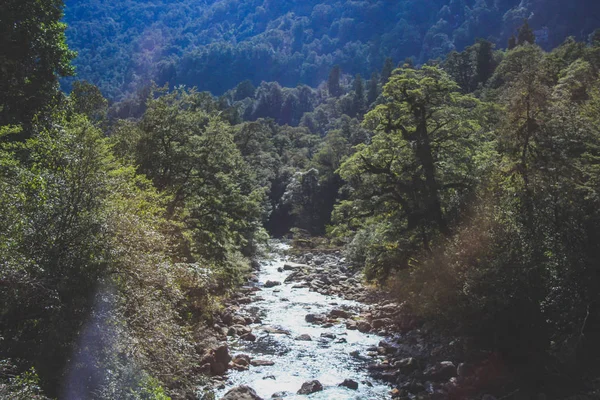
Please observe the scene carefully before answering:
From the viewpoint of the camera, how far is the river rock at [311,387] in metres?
15.9

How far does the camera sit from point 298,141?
112 meters

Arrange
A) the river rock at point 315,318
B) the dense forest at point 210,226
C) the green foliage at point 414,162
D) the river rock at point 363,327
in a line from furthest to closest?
the river rock at point 315,318 → the river rock at point 363,327 → the green foliage at point 414,162 → the dense forest at point 210,226

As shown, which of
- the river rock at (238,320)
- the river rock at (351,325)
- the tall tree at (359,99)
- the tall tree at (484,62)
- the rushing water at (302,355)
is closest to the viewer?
the rushing water at (302,355)

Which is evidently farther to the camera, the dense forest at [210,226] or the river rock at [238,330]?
the river rock at [238,330]

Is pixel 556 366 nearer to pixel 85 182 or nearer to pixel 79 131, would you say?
pixel 85 182

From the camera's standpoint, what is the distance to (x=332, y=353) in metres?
20.0

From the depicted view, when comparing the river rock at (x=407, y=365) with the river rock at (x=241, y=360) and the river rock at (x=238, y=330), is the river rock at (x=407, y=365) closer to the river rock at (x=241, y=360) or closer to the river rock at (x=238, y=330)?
the river rock at (x=241, y=360)

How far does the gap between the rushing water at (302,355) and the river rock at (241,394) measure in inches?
26.7

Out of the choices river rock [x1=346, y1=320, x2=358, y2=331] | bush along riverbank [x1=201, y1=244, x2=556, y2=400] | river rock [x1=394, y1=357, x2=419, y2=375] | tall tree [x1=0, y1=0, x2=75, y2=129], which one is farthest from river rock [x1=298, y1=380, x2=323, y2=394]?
tall tree [x1=0, y1=0, x2=75, y2=129]

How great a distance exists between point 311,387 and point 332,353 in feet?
13.6

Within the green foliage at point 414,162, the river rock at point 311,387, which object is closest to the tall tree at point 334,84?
the green foliage at point 414,162

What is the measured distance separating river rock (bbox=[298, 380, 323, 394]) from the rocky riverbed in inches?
1.5

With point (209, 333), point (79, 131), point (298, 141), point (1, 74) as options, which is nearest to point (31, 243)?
point (79, 131)

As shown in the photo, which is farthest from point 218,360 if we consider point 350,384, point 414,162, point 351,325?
point 414,162
